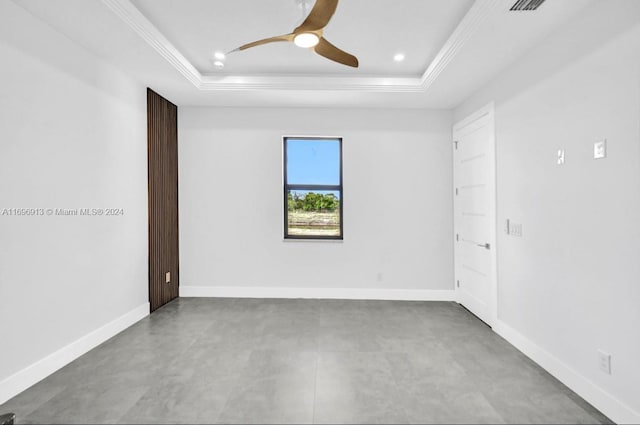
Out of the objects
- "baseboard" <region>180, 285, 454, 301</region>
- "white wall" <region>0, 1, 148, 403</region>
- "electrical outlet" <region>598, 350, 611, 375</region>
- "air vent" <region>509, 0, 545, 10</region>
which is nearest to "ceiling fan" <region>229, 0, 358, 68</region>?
"air vent" <region>509, 0, 545, 10</region>

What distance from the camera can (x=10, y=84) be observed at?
2180 millimetres

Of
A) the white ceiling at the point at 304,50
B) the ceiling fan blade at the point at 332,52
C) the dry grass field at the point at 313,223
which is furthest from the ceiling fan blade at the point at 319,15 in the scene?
the dry grass field at the point at 313,223

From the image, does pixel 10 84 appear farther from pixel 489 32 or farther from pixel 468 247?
pixel 468 247

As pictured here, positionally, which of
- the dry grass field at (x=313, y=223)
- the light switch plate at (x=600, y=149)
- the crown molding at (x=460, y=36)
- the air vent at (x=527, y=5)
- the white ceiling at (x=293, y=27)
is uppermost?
the white ceiling at (x=293, y=27)

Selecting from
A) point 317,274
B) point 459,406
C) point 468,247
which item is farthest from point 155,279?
point 468,247

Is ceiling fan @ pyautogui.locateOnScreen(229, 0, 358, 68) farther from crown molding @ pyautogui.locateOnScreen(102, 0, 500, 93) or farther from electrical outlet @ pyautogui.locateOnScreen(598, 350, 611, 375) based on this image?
electrical outlet @ pyautogui.locateOnScreen(598, 350, 611, 375)

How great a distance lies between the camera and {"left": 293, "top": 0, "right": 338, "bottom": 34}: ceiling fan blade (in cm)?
195

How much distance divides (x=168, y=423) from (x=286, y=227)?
2.96 metres

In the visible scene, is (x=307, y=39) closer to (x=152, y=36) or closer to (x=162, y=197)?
(x=152, y=36)

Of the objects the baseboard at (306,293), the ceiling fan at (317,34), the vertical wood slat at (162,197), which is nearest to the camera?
the ceiling fan at (317,34)

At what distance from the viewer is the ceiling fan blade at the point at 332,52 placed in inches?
96.1

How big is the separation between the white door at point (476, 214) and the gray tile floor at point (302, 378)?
45 centimetres

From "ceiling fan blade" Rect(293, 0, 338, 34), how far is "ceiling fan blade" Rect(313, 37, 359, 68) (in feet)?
0.75

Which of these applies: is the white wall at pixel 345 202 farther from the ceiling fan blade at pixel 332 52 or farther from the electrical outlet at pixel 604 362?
the electrical outlet at pixel 604 362
